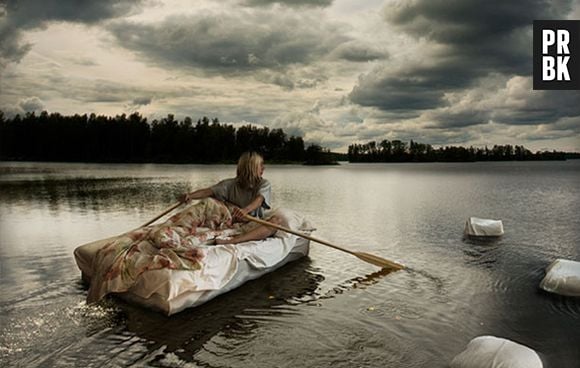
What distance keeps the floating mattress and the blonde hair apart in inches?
38.2

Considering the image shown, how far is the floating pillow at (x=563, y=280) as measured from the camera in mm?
6039

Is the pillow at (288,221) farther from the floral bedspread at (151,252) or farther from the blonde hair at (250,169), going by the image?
the floral bedspread at (151,252)

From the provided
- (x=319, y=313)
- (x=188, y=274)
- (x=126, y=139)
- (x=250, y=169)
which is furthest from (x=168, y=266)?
(x=126, y=139)

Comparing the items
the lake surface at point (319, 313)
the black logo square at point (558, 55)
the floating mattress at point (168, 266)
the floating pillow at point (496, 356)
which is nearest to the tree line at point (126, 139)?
the black logo square at point (558, 55)

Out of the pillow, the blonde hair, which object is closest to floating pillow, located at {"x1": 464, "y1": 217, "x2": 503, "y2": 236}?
the pillow

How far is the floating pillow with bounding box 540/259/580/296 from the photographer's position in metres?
6.04

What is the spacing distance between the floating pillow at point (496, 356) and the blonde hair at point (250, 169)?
3.97 m

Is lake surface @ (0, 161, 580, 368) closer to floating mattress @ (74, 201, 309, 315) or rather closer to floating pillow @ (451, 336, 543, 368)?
floating mattress @ (74, 201, 309, 315)

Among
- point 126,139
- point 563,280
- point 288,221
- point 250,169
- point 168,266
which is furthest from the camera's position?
point 126,139

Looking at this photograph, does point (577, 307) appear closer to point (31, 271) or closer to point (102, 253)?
point (102, 253)

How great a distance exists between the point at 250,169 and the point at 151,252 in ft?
6.62

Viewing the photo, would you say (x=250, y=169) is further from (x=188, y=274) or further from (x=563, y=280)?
(x=563, y=280)

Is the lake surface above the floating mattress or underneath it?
underneath

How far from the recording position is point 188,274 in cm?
507
